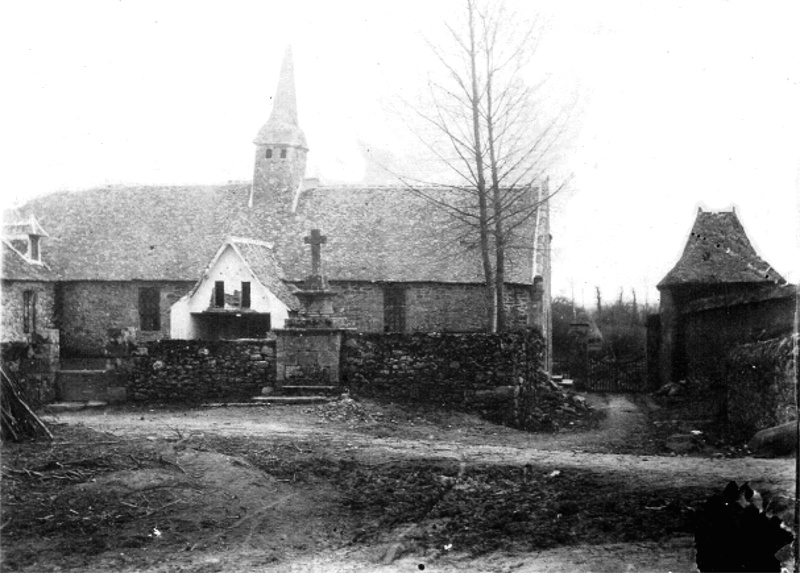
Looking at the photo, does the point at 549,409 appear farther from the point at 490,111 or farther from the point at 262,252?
the point at 262,252

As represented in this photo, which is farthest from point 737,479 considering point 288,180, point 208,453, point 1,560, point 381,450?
point 288,180

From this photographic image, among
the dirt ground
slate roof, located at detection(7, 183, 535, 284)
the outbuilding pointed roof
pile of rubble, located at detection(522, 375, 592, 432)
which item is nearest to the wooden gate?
slate roof, located at detection(7, 183, 535, 284)

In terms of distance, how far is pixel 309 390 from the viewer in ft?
60.8

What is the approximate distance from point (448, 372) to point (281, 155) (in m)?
20.2

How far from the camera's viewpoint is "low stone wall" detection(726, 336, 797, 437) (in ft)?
41.2

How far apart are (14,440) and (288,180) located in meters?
25.2

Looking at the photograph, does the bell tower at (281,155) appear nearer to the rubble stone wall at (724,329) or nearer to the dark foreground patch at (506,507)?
the rubble stone wall at (724,329)

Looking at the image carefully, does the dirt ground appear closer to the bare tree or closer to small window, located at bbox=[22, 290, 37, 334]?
the bare tree

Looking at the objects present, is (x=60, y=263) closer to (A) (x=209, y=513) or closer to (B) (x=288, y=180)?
(B) (x=288, y=180)

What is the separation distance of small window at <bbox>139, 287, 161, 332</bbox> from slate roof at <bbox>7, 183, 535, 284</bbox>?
2.92 ft

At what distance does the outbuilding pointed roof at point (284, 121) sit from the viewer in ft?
117

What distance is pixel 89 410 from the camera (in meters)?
18.0

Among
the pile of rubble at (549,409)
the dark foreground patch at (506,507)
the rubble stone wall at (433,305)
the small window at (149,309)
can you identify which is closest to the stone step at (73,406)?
the dark foreground patch at (506,507)

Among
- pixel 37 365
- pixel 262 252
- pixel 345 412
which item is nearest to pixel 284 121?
pixel 262 252
